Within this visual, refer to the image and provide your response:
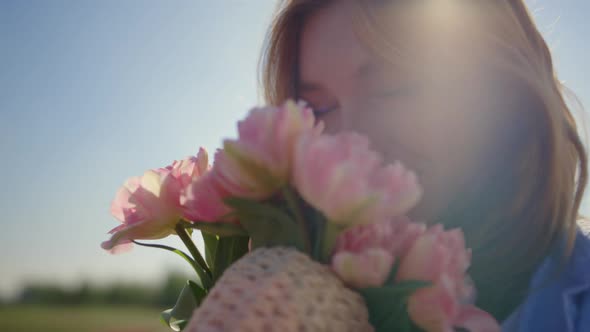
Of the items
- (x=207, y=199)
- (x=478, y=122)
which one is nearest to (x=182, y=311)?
(x=207, y=199)

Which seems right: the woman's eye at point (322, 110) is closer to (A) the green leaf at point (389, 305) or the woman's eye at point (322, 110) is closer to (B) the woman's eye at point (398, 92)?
(B) the woman's eye at point (398, 92)

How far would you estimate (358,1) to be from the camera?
748mm

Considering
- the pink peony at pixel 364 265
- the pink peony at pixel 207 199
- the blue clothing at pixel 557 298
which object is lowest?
the blue clothing at pixel 557 298

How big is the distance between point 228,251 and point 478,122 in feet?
1.57

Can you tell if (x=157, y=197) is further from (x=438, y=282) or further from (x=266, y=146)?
(x=438, y=282)

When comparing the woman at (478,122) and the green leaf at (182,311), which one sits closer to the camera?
the green leaf at (182,311)

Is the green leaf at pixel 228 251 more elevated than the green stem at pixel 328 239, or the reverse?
the green stem at pixel 328 239

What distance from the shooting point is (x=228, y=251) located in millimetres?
487

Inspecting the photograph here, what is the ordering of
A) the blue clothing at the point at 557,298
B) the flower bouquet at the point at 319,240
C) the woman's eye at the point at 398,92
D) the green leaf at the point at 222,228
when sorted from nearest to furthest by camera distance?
the flower bouquet at the point at 319,240 → the green leaf at the point at 222,228 → the woman's eye at the point at 398,92 → the blue clothing at the point at 557,298

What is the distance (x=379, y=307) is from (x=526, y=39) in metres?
0.68

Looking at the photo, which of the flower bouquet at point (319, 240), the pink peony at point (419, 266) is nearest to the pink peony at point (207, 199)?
the flower bouquet at point (319, 240)

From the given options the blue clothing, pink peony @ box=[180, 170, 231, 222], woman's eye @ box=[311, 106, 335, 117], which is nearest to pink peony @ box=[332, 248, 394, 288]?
pink peony @ box=[180, 170, 231, 222]

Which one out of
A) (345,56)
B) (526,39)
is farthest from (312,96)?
(526,39)

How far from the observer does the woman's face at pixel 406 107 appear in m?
0.65
